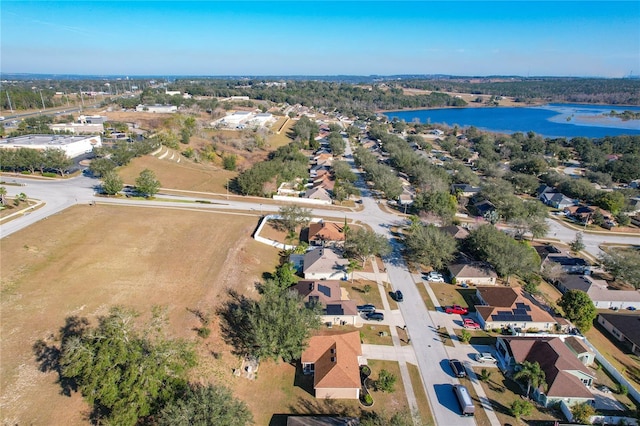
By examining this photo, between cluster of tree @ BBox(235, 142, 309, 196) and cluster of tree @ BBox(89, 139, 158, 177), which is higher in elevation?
cluster of tree @ BBox(89, 139, 158, 177)

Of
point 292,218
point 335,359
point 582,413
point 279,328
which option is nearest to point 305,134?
point 292,218

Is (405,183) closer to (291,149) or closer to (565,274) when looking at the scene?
(291,149)

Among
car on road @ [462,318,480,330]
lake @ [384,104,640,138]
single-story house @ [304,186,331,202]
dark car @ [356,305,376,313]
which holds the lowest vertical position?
car on road @ [462,318,480,330]

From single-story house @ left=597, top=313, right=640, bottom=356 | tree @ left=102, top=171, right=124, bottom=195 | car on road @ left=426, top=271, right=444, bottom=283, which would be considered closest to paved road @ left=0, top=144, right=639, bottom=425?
tree @ left=102, top=171, right=124, bottom=195

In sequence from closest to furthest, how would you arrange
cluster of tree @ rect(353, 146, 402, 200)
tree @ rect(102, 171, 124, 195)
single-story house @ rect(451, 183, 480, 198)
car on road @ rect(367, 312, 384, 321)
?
car on road @ rect(367, 312, 384, 321)
tree @ rect(102, 171, 124, 195)
cluster of tree @ rect(353, 146, 402, 200)
single-story house @ rect(451, 183, 480, 198)

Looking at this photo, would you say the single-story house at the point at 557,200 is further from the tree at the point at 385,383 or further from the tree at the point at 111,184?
the tree at the point at 111,184

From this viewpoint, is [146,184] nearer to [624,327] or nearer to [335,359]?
[335,359]

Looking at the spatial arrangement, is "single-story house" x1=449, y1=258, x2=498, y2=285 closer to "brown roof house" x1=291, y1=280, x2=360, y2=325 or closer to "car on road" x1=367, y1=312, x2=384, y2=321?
"car on road" x1=367, y1=312, x2=384, y2=321
